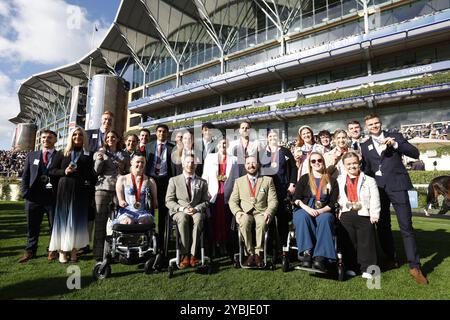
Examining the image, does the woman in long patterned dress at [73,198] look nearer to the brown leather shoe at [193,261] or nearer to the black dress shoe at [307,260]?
the brown leather shoe at [193,261]

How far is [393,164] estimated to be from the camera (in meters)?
3.98

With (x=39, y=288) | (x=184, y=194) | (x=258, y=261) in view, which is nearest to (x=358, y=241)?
(x=258, y=261)

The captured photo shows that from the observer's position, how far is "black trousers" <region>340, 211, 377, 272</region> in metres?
3.70

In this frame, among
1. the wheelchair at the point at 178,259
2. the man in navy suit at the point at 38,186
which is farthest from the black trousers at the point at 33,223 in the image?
the wheelchair at the point at 178,259

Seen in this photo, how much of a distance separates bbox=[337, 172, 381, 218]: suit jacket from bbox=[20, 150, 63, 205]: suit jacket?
468cm

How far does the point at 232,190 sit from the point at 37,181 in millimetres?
3469

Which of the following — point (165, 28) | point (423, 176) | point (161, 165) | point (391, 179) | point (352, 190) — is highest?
point (165, 28)

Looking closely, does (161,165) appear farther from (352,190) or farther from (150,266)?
(352,190)

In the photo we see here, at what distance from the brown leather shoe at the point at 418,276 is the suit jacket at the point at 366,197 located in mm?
797

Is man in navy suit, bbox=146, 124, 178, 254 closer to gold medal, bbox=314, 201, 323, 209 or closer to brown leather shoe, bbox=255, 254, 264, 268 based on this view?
brown leather shoe, bbox=255, 254, 264, 268

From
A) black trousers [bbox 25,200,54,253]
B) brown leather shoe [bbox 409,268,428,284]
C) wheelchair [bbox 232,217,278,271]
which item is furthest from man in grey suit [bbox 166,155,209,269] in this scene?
brown leather shoe [bbox 409,268,428,284]

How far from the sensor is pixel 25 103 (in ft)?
281

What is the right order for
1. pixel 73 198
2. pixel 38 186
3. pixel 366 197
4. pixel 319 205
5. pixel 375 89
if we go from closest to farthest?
1. pixel 366 197
2. pixel 319 205
3. pixel 73 198
4. pixel 38 186
5. pixel 375 89
